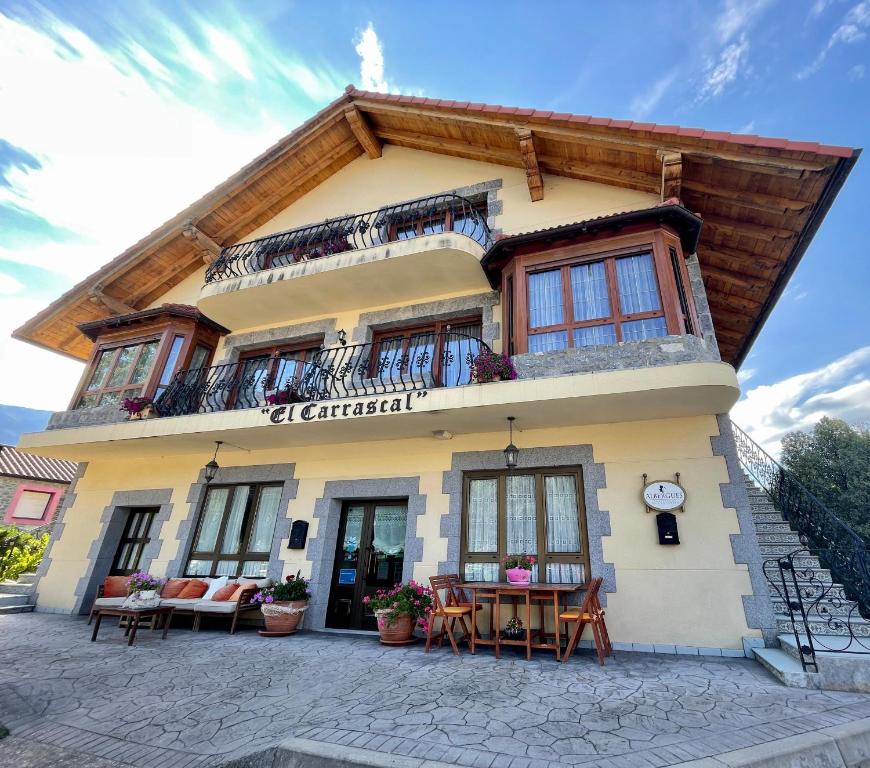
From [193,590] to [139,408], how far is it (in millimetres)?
3718

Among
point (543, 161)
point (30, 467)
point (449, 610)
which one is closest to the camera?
point (449, 610)

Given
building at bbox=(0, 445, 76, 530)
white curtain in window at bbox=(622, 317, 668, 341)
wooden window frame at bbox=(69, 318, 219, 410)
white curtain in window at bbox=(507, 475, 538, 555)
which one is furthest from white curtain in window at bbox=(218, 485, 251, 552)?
building at bbox=(0, 445, 76, 530)

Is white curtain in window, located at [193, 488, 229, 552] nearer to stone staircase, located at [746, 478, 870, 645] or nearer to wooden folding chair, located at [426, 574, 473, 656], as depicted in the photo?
wooden folding chair, located at [426, 574, 473, 656]

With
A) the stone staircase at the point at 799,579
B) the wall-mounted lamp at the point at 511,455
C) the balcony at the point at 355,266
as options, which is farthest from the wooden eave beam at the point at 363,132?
the stone staircase at the point at 799,579

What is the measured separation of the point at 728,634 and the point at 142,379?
440 inches

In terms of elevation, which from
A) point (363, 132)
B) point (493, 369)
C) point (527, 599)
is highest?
point (363, 132)

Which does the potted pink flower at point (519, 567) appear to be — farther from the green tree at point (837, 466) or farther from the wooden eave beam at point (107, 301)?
the wooden eave beam at point (107, 301)

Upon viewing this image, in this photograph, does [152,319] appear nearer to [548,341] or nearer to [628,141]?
[548,341]

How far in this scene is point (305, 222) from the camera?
10859 mm

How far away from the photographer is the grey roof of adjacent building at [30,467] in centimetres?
1517

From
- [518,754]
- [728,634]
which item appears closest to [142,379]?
[518,754]

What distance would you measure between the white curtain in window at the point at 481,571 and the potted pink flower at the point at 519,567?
0.29 metres

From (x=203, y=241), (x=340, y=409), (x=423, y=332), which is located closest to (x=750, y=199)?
(x=423, y=332)

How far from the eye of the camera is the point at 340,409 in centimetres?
677
